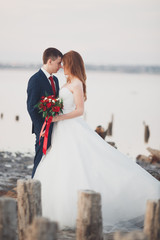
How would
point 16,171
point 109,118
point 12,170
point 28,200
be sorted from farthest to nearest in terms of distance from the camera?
point 109,118 < point 12,170 < point 16,171 < point 28,200

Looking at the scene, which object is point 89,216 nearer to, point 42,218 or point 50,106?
point 42,218

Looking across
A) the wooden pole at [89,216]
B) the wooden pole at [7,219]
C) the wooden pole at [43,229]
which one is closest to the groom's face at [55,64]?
the wooden pole at [89,216]

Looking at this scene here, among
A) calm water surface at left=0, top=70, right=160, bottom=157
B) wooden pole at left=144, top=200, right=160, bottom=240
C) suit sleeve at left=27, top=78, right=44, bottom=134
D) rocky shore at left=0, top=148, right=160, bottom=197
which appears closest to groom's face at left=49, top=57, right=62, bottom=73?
suit sleeve at left=27, top=78, right=44, bottom=134

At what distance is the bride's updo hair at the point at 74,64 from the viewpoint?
6.16 m

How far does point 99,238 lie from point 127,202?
66.2 inches

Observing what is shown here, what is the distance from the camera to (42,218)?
352 cm

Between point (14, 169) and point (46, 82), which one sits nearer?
point (46, 82)

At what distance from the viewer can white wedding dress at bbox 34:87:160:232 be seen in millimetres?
5855

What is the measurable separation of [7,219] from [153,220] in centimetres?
130

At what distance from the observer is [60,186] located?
5918mm

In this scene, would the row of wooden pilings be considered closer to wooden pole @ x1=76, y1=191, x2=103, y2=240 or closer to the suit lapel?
wooden pole @ x1=76, y1=191, x2=103, y2=240

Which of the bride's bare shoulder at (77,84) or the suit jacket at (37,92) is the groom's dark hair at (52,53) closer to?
the suit jacket at (37,92)

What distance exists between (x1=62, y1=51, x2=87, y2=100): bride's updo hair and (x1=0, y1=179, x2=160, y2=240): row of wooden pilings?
7.06ft

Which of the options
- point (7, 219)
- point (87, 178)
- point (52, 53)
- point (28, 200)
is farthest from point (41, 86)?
point (7, 219)
